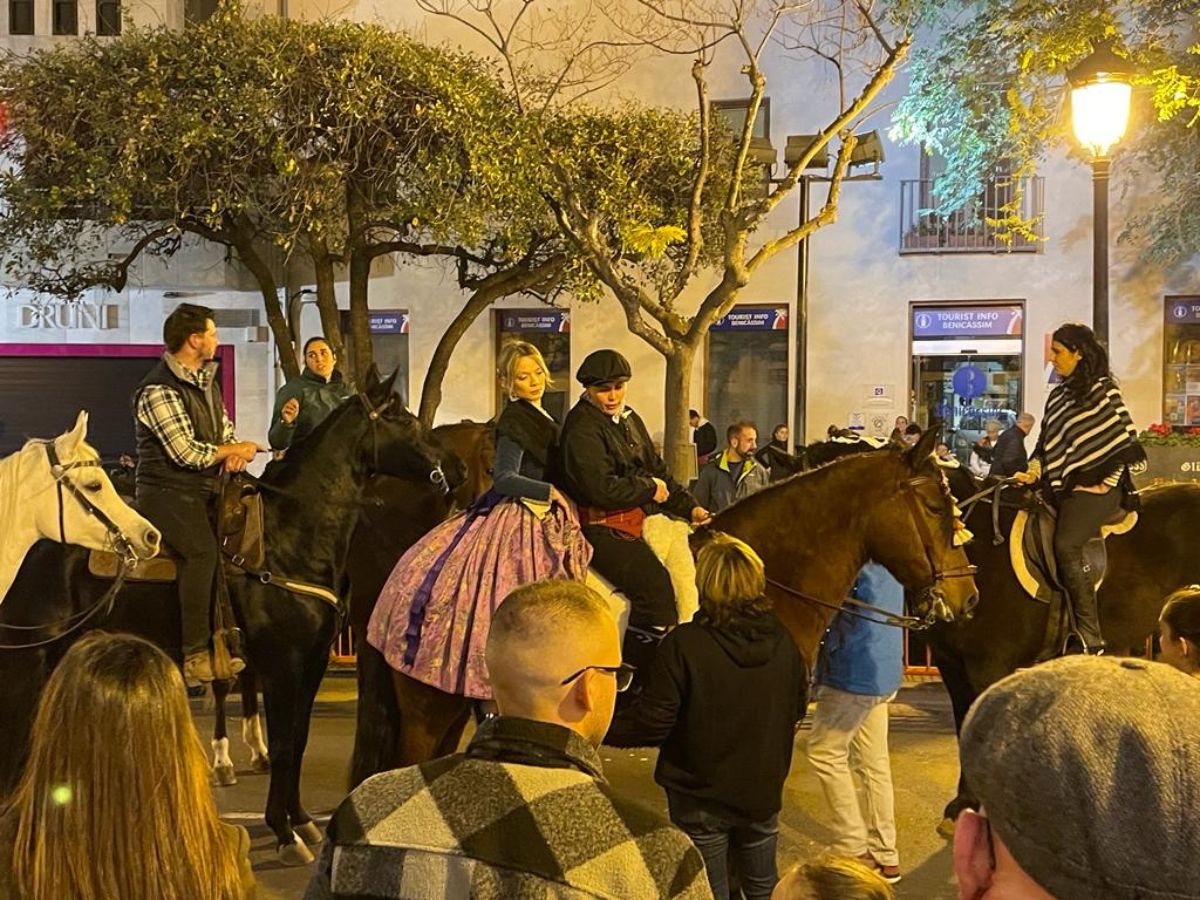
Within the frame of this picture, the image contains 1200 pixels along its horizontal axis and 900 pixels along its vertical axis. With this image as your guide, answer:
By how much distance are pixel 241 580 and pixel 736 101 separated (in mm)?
15571

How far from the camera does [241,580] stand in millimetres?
6340

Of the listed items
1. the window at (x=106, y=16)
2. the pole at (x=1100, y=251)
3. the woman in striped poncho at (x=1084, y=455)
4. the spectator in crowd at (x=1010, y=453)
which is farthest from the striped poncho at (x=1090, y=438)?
the window at (x=106, y=16)

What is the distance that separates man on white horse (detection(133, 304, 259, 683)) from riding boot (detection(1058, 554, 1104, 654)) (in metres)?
4.74

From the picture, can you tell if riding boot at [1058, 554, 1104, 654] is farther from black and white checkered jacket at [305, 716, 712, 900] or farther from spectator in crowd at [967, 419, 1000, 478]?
spectator in crowd at [967, 419, 1000, 478]

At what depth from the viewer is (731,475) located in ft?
41.4

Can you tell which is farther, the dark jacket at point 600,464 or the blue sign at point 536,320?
the blue sign at point 536,320

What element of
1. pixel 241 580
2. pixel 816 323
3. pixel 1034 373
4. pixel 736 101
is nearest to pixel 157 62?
pixel 241 580

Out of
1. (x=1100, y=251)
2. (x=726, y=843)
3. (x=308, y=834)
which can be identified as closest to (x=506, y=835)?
(x=726, y=843)

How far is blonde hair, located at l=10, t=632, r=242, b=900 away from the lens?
2.23m

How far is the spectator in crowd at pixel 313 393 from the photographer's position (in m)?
8.78

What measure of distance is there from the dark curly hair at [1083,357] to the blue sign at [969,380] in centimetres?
1329

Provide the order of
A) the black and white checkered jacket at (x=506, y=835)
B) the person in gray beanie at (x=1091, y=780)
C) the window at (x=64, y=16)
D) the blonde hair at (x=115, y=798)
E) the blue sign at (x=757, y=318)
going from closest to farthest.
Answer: the person in gray beanie at (x=1091, y=780) → the black and white checkered jacket at (x=506, y=835) → the blonde hair at (x=115, y=798) → the window at (x=64, y=16) → the blue sign at (x=757, y=318)

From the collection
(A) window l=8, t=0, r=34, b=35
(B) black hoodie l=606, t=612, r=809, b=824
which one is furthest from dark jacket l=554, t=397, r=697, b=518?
(A) window l=8, t=0, r=34, b=35

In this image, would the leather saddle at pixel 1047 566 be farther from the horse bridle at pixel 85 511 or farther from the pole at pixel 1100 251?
the horse bridle at pixel 85 511
